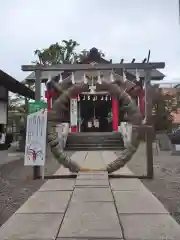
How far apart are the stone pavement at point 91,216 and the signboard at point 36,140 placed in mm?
1359

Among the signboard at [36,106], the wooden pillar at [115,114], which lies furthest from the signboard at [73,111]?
the signboard at [36,106]

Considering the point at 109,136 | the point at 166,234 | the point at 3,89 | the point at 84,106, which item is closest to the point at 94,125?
the point at 84,106

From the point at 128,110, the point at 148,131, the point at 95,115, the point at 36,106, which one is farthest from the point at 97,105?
the point at 36,106

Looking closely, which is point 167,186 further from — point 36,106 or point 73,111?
point 73,111

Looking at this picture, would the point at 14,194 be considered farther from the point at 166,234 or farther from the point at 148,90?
the point at 148,90

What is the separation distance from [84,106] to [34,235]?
26955 mm

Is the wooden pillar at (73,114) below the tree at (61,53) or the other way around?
below

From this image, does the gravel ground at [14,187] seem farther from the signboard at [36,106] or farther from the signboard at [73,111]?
the signboard at [73,111]

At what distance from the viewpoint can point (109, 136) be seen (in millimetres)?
21703

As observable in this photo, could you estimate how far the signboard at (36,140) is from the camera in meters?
8.71

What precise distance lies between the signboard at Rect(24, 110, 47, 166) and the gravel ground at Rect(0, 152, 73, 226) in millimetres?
555

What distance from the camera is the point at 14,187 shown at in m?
8.12

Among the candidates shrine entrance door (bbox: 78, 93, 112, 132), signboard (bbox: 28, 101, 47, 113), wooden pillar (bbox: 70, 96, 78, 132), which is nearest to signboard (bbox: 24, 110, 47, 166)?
signboard (bbox: 28, 101, 47, 113)

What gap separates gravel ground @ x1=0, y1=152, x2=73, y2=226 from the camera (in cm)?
607
